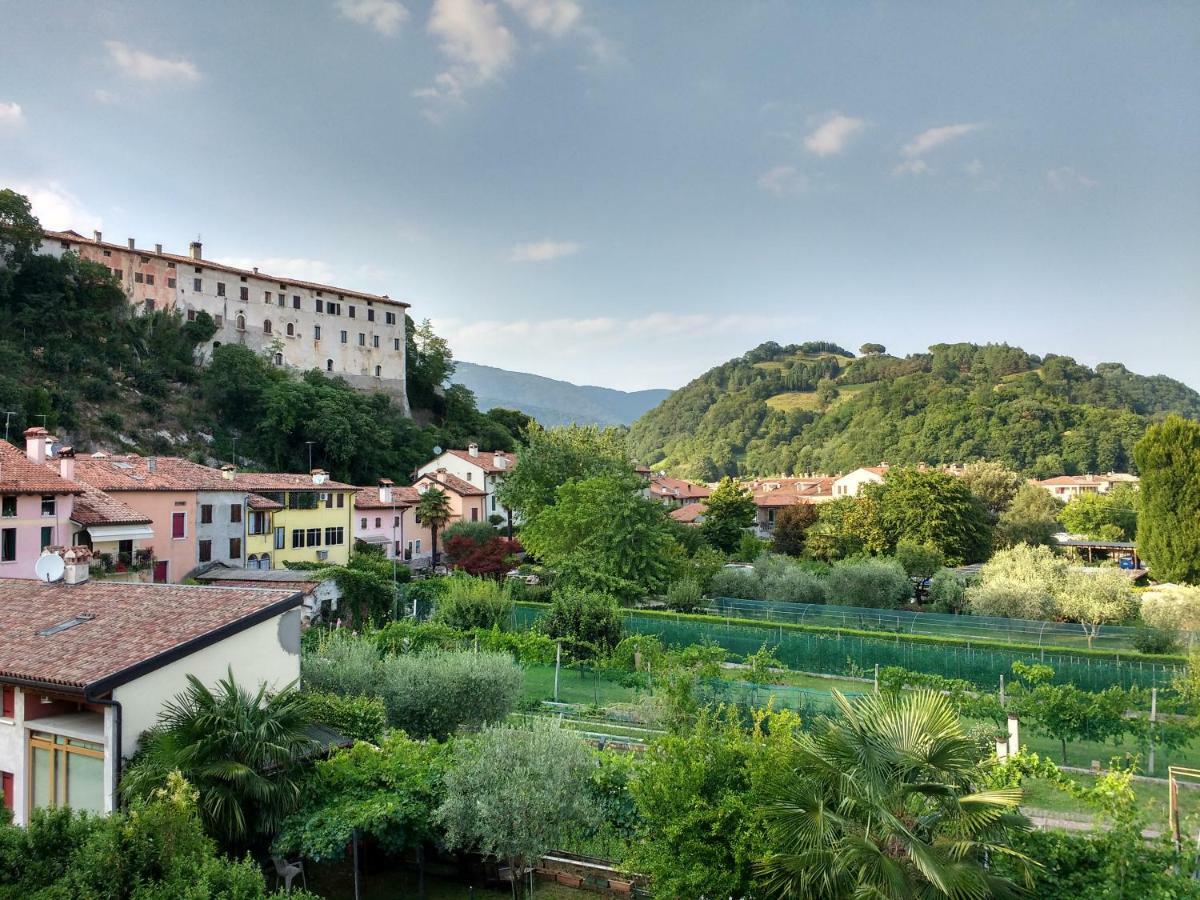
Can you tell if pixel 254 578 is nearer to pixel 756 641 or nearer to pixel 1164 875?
pixel 756 641

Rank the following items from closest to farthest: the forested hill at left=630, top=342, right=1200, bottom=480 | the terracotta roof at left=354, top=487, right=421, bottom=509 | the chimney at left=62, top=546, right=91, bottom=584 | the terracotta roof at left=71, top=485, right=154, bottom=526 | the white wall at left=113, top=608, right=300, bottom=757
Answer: the white wall at left=113, top=608, right=300, bottom=757 < the chimney at left=62, top=546, right=91, bottom=584 < the terracotta roof at left=71, top=485, right=154, bottom=526 < the terracotta roof at left=354, top=487, right=421, bottom=509 < the forested hill at left=630, top=342, right=1200, bottom=480

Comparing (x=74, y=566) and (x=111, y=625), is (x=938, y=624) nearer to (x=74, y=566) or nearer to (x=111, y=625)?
(x=111, y=625)

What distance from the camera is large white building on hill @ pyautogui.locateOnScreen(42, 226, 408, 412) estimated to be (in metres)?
70.1

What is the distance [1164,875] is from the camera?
301 inches

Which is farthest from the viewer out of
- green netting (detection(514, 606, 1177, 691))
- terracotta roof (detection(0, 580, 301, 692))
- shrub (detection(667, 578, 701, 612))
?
shrub (detection(667, 578, 701, 612))

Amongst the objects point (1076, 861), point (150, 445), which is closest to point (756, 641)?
point (1076, 861)

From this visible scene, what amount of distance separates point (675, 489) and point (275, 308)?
4591 centimetres

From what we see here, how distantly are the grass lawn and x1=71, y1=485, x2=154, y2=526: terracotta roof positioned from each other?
16.9m

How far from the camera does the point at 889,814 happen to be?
7.33m

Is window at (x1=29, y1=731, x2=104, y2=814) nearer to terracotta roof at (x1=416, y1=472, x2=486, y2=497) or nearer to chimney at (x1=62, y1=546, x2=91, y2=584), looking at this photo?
chimney at (x1=62, y1=546, x2=91, y2=584)

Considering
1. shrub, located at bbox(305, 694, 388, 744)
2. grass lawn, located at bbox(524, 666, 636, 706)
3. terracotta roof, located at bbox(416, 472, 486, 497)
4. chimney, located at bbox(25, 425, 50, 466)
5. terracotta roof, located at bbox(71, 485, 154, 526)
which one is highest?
chimney, located at bbox(25, 425, 50, 466)

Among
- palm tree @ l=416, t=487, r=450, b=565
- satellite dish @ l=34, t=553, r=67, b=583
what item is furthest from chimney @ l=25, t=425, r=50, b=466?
palm tree @ l=416, t=487, r=450, b=565

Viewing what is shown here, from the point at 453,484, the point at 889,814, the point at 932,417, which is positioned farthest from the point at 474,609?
the point at 932,417

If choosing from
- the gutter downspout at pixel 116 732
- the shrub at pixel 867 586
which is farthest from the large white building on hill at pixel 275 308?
the gutter downspout at pixel 116 732
